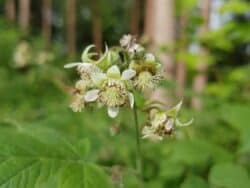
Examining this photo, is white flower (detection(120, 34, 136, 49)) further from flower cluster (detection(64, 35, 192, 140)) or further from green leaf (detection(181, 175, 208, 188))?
green leaf (detection(181, 175, 208, 188))

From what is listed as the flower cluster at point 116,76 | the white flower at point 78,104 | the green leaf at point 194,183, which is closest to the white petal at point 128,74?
the flower cluster at point 116,76

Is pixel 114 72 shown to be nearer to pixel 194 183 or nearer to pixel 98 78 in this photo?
pixel 98 78

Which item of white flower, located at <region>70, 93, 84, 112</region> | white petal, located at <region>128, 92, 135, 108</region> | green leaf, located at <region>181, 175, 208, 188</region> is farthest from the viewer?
green leaf, located at <region>181, 175, 208, 188</region>

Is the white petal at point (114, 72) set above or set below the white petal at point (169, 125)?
above

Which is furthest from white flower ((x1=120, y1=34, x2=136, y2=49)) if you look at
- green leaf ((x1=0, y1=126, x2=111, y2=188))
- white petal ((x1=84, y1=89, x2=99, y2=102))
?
green leaf ((x1=0, y1=126, x2=111, y2=188))

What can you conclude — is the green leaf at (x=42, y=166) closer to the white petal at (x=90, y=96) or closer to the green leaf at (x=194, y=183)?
the white petal at (x=90, y=96)

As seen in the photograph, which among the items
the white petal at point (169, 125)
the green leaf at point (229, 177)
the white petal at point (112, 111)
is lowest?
the green leaf at point (229, 177)

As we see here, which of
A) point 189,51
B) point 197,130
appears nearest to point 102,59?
point 197,130

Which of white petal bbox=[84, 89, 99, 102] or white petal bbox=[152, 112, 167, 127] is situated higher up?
white petal bbox=[84, 89, 99, 102]
